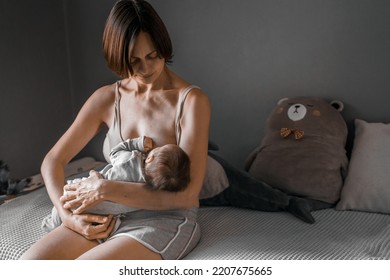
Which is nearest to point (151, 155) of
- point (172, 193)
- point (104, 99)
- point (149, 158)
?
point (149, 158)

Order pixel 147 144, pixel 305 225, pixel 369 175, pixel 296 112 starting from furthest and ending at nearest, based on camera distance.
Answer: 1. pixel 296 112
2. pixel 369 175
3. pixel 305 225
4. pixel 147 144

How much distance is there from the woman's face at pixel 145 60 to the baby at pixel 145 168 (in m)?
0.16

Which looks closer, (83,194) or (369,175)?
(83,194)

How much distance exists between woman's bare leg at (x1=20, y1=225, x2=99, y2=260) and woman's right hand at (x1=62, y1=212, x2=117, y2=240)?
0.7 inches

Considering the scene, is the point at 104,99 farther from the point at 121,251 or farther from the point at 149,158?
the point at 121,251

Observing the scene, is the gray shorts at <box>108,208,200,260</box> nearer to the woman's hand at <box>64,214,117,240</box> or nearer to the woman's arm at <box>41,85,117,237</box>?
the woman's hand at <box>64,214,117,240</box>

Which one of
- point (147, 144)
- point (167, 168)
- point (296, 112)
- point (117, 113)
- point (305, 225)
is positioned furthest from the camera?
point (296, 112)

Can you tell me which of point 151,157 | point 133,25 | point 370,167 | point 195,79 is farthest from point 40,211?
point 370,167

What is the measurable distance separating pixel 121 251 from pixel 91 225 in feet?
0.41

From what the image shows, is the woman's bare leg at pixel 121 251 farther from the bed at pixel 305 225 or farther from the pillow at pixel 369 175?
the pillow at pixel 369 175

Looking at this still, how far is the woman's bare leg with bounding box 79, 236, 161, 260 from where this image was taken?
1061 mm

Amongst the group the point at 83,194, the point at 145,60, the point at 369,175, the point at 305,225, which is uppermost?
the point at 145,60

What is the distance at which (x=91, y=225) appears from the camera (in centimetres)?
116
